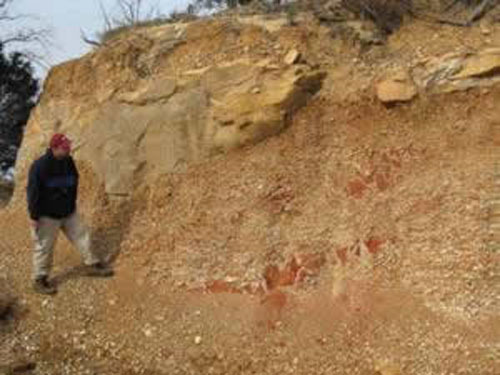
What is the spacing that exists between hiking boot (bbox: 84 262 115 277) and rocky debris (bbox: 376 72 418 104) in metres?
3.19

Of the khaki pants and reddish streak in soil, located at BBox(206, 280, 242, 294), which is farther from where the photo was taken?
the khaki pants

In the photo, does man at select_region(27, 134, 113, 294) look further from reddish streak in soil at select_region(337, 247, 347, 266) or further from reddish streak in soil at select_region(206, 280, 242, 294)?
reddish streak in soil at select_region(337, 247, 347, 266)

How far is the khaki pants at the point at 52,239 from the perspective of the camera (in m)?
7.14

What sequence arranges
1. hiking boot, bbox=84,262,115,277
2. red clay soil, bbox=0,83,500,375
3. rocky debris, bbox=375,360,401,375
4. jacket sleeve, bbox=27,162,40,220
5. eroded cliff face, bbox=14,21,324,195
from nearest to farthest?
1. rocky debris, bbox=375,360,401,375
2. red clay soil, bbox=0,83,500,375
3. jacket sleeve, bbox=27,162,40,220
4. hiking boot, bbox=84,262,115,277
5. eroded cliff face, bbox=14,21,324,195

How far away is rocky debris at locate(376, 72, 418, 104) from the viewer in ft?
22.8

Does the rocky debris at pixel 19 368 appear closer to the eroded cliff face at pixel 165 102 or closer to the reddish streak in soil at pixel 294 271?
the reddish streak in soil at pixel 294 271

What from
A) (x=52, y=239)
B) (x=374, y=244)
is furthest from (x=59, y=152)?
(x=374, y=244)

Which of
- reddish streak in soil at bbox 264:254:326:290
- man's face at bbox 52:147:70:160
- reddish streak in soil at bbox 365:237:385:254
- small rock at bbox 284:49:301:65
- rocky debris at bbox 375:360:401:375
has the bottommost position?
rocky debris at bbox 375:360:401:375

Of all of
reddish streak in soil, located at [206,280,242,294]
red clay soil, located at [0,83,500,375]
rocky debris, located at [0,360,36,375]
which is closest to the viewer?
red clay soil, located at [0,83,500,375]

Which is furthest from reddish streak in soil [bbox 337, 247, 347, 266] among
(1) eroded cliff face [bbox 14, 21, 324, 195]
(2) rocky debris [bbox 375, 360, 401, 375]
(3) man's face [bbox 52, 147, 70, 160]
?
(3) man's face [bbox 52, 147, 70, 160]

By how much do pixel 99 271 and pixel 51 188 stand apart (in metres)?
0.97

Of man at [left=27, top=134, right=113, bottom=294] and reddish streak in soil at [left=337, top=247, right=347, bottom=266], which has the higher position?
man at [left=27, top=134, right=113, bottom=294]

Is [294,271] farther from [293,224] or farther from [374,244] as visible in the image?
[374,244]

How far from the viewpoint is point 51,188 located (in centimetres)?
705
